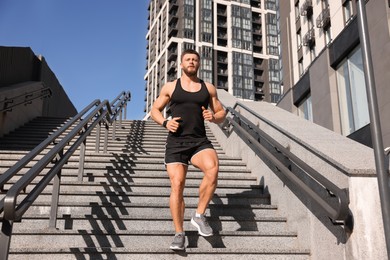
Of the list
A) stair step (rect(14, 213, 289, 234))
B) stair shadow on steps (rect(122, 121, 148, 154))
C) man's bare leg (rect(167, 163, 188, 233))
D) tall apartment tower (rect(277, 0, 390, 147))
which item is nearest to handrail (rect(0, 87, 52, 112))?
stair shadow on steps (rect(122, 121, 148, 154))

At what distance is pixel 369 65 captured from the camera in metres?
2.24

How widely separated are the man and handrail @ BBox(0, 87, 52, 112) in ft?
19.1

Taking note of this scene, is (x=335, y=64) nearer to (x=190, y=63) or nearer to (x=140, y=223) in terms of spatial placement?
(x=190, y=63)

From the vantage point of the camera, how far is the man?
3871mm

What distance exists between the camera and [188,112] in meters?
4.05

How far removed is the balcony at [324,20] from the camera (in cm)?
2227

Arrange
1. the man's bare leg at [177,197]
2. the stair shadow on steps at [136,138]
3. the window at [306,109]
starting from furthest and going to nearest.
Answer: the window at [306,109] < the stair shadow on steps at [136,138] < the man's bare leg at [177,197]

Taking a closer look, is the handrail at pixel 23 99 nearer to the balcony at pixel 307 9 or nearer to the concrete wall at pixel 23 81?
the concrete wall at pixel 23 81

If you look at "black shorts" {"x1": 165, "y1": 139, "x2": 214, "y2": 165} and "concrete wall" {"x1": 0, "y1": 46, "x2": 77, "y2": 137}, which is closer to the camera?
"black shorts" {"x1": 165, "y1": 139, "x2": 214, "y2": 165}

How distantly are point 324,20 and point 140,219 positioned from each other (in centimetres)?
2036

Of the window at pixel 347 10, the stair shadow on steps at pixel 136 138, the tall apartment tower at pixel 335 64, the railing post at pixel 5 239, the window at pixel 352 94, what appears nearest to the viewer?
the railing post at pixel 5 239

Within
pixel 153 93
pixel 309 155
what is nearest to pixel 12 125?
pixel 309 155

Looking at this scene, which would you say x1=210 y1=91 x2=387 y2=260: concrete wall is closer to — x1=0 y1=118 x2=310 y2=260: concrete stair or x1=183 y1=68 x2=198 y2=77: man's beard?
x1=0 y1=118 x2=310 y2=260: concrete stair

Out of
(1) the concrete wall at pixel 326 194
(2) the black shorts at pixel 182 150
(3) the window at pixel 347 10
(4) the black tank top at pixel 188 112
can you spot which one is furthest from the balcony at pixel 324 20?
(2) the black shorts at pixel 182 150
